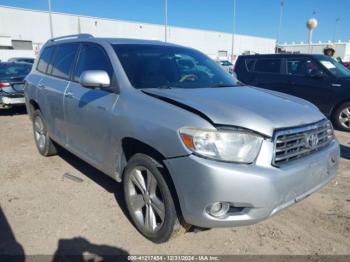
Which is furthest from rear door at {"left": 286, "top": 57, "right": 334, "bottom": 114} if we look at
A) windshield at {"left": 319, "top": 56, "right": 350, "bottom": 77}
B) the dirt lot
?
the dirt lot

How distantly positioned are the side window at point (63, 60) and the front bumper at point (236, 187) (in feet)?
8.18

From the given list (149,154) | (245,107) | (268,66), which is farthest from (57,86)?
(268,66)

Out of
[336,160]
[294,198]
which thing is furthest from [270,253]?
[336,160]

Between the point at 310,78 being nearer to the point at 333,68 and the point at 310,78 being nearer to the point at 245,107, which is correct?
the point at 333,68

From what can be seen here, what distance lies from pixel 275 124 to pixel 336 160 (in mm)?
1047

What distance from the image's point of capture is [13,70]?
969 centimetres

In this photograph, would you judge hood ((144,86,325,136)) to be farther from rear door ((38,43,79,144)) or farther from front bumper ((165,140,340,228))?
rear door ((38,43,79,144))

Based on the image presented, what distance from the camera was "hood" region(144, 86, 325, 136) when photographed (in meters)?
2.42

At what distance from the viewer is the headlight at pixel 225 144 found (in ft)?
7.61

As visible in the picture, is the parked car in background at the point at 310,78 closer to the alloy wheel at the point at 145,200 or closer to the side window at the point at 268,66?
the side window at the point at 268,66

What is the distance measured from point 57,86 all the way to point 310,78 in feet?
20.3

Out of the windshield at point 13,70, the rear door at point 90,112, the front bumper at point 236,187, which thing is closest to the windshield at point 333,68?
the front bumper at point 236,187

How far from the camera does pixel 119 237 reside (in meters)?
3.00

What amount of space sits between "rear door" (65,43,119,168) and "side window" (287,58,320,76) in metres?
6.05
